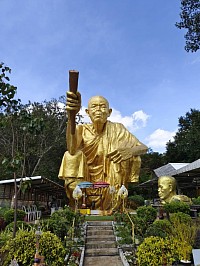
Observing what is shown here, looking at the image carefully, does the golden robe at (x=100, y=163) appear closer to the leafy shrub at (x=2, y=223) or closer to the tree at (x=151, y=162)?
the leafy shrub at (x=2, y=223)

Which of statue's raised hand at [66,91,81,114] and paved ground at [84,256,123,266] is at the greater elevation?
statue's raised hand at [66,91,81,114]

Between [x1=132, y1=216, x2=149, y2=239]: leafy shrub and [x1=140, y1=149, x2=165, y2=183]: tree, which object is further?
[x1=140, y1=149, x2=165, y2=183]: tree

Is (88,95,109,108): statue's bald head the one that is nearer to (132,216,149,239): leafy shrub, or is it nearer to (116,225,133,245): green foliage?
(116,225,133,245): green foliage

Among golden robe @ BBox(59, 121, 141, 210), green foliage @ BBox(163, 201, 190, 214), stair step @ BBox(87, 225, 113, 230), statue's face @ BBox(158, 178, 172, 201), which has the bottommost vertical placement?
stair step @ BBox(87, 225, 113, 230)

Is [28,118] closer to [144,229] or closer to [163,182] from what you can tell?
[144,229]

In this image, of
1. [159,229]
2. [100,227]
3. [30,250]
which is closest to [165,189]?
[100,227]

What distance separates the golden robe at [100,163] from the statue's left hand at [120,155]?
1.65 ft

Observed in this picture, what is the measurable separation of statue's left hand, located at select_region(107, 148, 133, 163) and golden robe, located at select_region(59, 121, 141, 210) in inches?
19.8

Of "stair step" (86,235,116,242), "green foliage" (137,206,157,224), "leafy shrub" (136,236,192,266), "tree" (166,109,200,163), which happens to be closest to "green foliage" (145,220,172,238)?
"green foliage" (137,206,157,224)

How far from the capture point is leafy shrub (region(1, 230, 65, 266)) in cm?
518

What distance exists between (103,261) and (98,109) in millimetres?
8704

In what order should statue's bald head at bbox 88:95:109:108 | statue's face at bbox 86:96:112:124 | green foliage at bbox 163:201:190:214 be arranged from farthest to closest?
statue's bald head at bbox 88:95:109:108 → statue's face at bbox 86:96:112:124 → green foliage at bbox 163:201:190:214

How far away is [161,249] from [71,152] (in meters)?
8.45

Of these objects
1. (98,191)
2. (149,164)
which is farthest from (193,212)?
(149,164)
